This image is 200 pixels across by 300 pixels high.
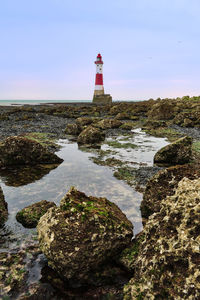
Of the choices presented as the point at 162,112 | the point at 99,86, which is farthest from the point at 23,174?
the point at 99,86

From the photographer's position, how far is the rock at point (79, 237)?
3.99 meters

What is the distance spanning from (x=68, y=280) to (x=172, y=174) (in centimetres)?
343

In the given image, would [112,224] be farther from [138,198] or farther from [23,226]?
[138,198]

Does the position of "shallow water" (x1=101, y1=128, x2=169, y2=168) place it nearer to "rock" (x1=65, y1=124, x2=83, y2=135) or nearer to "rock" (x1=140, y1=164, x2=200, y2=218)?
"rock" (x1=140, y1=164, x2=200, y2=218)

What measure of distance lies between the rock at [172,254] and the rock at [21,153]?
858cm

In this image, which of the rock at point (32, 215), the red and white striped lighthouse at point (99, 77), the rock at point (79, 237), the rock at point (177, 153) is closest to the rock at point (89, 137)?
the rock at point (177, 153)

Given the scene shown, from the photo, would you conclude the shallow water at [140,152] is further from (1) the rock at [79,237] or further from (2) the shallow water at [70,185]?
(1) the rock at [79,237]

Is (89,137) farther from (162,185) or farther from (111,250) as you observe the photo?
(111,250)

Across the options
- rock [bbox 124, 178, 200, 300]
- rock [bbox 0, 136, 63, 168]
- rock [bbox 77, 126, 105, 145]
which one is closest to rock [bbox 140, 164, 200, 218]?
rock [bbox 124, 178, 200, 300]

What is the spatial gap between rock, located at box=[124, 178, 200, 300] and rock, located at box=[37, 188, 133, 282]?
0.86 m

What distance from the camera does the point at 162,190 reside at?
239 inches

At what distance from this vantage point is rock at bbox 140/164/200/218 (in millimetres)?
5668

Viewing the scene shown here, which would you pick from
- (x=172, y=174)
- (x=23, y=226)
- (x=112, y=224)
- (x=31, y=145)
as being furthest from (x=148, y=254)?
(x=31, y=145)

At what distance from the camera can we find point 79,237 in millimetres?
4160
